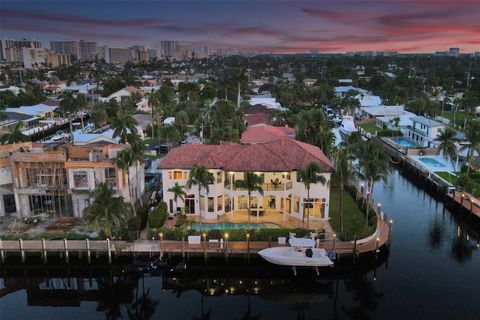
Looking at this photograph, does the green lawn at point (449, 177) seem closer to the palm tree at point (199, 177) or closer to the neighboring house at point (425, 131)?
the neighboring house at point (425, 131)

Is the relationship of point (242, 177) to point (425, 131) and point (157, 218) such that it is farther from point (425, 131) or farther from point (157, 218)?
point (425, 131)

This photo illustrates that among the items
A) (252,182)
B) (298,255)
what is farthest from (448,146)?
(298,255)

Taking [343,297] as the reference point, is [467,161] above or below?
above

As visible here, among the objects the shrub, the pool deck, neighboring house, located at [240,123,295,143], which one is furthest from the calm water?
neighboring house, located at [240,123,295,143]

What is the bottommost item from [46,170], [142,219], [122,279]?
[122,279]

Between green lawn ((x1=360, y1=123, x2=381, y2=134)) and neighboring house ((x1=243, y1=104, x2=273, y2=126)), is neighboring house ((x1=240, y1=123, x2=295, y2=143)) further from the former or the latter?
green lawn ((x1=360, y1=123, x2=381, y2=134))

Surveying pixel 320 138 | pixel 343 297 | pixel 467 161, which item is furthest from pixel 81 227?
pixel 467 161

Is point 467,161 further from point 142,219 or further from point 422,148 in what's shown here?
point 142,219
